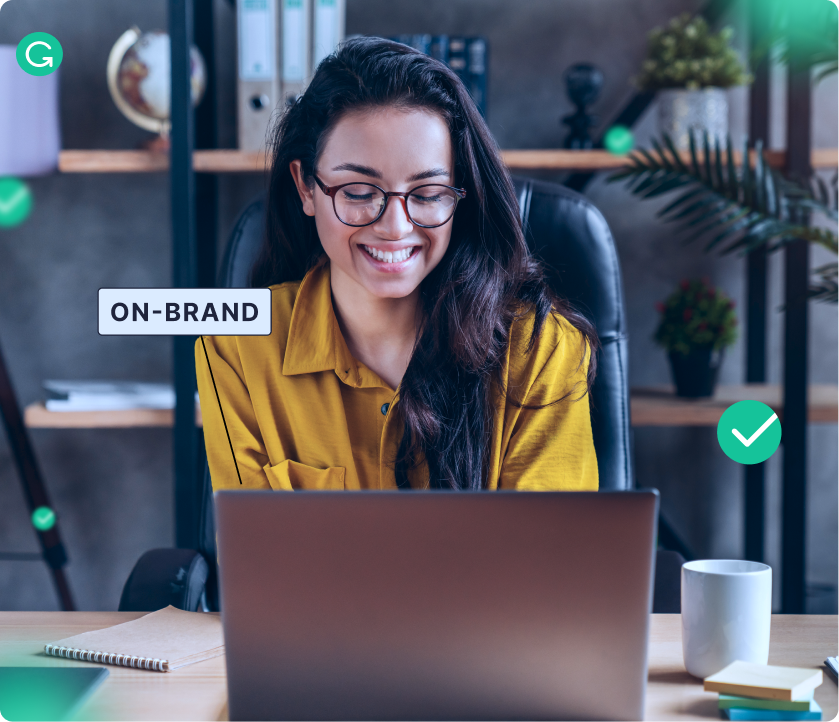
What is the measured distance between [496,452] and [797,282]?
877 millimetres

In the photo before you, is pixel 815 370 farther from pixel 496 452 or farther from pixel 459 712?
pixel 459 712

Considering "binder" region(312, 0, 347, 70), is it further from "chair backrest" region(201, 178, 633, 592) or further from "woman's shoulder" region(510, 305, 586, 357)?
"woman's shoulder" region(510, 305, 586, 357)

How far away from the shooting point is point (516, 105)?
1845 mm

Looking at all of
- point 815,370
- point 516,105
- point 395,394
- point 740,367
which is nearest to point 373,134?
point 395,394

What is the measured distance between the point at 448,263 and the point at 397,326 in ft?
0.39

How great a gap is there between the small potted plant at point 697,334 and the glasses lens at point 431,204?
30.1 inches

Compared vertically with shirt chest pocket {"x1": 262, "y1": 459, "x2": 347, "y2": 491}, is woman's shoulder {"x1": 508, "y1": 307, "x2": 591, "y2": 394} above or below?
above

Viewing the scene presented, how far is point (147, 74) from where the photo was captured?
62.2 inches

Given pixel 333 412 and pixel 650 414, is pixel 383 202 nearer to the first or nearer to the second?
pixel 333 412

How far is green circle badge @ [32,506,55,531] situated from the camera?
1764 mm

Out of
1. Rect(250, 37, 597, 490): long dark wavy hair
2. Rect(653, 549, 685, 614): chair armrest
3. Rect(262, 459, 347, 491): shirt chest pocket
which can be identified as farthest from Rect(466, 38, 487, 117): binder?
Rect(653, 549, 685, 614): chair armrest

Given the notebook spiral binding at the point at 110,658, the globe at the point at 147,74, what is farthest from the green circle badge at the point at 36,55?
the notebook spiral binding at the point at 110,658

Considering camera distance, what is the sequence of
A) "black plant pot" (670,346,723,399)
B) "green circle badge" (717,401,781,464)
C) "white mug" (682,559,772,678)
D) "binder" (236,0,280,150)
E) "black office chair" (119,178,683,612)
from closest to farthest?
"white mug" (682,559,772,678)
"black office chair" (119,178,683,612)
"green circle badge" (717,401,781,464)
"binder" (236,0,280,150)
"black plant pot" (670,346,723,399)

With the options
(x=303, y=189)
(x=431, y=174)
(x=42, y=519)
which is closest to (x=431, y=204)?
(x=431, y=174)
